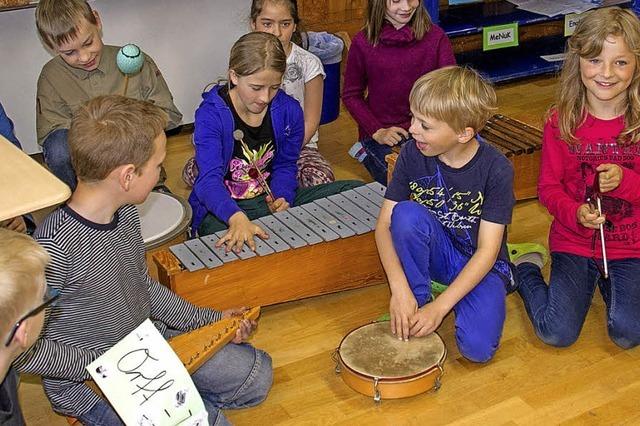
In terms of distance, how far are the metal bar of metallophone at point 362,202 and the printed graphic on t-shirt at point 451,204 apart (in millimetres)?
225

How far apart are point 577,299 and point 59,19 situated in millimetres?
1791

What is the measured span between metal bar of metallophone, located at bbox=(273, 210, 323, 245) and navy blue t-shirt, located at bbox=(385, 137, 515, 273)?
9.4 inches

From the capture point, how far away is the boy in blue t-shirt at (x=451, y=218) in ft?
7.66

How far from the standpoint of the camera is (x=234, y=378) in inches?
87.0

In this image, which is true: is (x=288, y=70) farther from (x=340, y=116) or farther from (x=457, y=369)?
(x=457, y=369)

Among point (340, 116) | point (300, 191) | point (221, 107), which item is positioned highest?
point (221, 107)

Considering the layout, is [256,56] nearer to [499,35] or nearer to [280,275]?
[280,275]

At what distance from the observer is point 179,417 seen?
1900 millimetres

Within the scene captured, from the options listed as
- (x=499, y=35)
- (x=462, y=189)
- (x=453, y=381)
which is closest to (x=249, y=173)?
(x=462, y=189)

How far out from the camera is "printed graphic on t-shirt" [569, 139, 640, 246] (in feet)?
8.20

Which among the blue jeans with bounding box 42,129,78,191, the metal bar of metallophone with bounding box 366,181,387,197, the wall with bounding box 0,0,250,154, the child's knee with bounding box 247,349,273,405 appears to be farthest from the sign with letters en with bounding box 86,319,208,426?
the wall with bounding box 0,0,250,154

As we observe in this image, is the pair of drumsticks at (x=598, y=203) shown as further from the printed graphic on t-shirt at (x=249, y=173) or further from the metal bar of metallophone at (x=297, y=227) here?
the printed graphic on t-shirt at (x=249, y=173)

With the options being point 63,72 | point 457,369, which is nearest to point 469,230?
point 457,369

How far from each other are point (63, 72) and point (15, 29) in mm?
596
